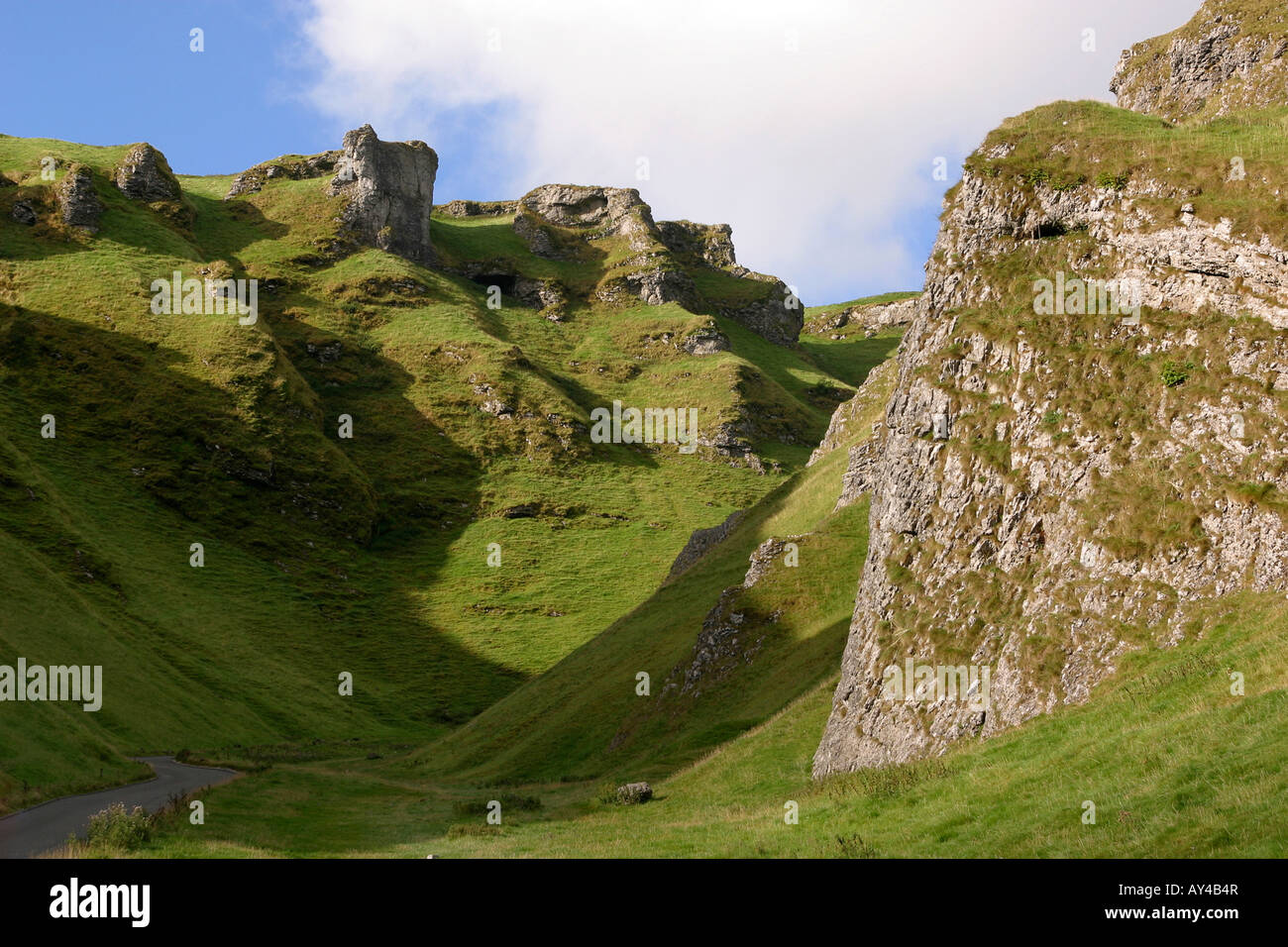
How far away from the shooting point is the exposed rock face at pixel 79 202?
15575 cm

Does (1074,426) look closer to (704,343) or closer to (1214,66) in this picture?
(1214,66)

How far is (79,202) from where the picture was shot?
157 m

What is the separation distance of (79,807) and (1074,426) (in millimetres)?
37896

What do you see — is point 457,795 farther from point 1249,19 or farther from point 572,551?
point 572,551

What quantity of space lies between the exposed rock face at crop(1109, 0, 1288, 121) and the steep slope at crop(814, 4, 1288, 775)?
2878 cm

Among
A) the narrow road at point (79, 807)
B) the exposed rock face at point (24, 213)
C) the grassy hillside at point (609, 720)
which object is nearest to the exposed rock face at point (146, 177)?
the exposed rock face at point (24, 213)

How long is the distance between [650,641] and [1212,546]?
3996 centimetres

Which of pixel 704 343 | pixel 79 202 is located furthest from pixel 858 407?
pixel 79 202

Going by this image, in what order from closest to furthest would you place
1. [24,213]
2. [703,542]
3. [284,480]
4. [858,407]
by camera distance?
[858,407]
[703,542]
[284,480]
[24,213]

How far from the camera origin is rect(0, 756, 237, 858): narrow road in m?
27.5

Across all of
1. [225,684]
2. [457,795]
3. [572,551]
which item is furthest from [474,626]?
[457,795]

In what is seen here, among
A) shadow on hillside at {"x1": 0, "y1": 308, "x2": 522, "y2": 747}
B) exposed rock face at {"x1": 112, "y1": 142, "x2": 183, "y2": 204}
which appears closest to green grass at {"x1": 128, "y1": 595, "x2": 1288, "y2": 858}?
shadow on hillside at {"x1": 0, "y1": 308, "x2": 522, "y2": 747}

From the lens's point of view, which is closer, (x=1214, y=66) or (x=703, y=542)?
(x=1214, y=66)

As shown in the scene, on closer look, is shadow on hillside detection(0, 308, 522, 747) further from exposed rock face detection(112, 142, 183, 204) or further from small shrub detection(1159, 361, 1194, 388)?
small shrub detection(1159, 361, 1194, 388)
